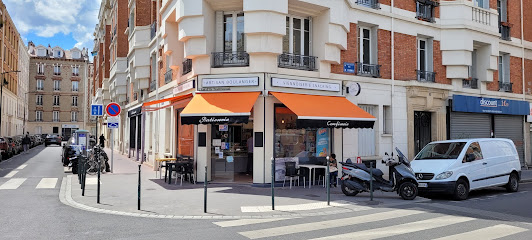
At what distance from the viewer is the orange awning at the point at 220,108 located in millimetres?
11852

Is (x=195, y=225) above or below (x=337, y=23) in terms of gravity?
below

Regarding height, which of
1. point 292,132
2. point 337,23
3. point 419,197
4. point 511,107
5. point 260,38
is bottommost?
point 419,197

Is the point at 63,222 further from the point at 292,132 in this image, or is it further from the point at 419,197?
the point at 419,197

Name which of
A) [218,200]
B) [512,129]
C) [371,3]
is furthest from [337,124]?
[512,129]

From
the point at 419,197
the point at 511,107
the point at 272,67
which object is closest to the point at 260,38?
the point at 272,67

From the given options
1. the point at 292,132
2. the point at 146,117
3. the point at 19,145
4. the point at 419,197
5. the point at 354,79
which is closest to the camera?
the point at 419,197

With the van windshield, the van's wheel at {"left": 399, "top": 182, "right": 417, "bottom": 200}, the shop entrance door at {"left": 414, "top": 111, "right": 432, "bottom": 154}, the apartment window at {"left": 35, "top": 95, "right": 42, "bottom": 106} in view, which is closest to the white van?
the van windshield

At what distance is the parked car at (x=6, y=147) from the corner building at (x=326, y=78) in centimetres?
1031

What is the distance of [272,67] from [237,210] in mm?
5551

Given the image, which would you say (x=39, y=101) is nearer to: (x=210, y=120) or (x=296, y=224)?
(x=210, y=120)

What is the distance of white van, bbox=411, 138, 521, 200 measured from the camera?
10.8 metres

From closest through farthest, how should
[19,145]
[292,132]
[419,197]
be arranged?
[419,197]
[292,132]
[19,145]

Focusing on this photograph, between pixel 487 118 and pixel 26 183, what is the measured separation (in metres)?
20.1

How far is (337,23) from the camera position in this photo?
553 inches
